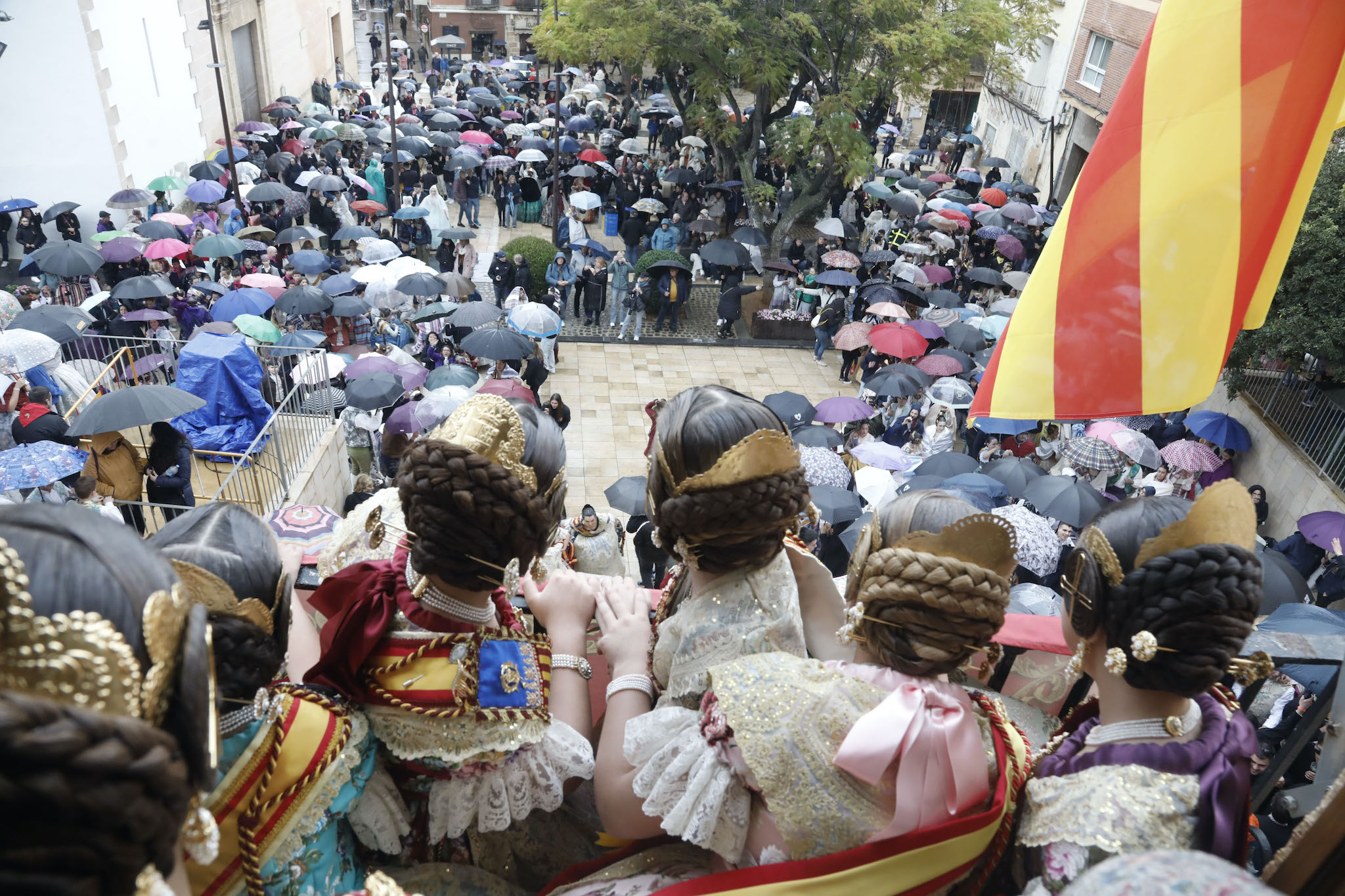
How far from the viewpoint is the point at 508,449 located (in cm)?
208

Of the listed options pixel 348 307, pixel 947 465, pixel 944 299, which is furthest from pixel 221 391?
pixel 944 299

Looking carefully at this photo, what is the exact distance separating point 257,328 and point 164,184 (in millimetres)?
9163

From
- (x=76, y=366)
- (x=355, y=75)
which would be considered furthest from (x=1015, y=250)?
(x=355, y=75)

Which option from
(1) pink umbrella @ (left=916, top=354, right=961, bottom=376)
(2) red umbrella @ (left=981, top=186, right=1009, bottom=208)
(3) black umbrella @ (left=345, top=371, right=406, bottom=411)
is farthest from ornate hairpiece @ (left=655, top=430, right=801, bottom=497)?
(2) red umbrella @ (left=981, top=186, right=1009, bottom=208)

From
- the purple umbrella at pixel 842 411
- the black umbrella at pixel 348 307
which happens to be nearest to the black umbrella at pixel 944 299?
the purple umbrella at pixel 842 411

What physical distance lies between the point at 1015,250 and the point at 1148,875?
20579 mm

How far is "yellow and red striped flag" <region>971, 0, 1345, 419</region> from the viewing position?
2.16 meters

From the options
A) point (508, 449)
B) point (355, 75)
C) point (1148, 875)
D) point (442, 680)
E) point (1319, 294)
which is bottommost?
point (355, 75)

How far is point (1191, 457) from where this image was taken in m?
10.8

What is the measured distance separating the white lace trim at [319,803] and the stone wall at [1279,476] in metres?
11.7

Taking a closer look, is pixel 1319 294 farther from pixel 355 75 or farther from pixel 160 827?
pixel 355 75

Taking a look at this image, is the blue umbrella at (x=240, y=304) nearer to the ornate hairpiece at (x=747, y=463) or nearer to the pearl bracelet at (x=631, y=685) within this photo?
the pearl bracelet at (x=631, y=685)

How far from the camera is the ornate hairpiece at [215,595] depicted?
1689 mm

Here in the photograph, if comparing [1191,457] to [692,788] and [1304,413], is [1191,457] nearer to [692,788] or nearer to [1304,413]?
[1304,413]
